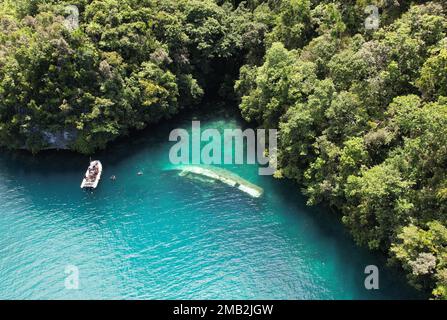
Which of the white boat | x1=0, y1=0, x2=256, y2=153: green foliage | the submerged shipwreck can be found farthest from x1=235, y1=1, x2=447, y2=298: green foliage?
the white boat

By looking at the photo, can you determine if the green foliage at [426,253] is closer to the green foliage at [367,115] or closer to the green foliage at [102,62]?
the green foliage at [367,115]

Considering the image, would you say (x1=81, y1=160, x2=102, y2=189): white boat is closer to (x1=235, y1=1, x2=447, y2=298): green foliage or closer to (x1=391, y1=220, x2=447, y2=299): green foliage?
(x1=235, y1=1, x2=447, y2=298): green foliage

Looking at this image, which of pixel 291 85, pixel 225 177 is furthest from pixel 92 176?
pixel 291 85

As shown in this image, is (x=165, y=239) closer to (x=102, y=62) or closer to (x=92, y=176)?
(x=92, y=176)

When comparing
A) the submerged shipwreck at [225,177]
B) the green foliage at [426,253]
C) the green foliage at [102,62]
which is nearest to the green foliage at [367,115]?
the green foliage at [426,253]

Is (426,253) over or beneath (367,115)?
beneath

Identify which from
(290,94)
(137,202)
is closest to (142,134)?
(137,202)
